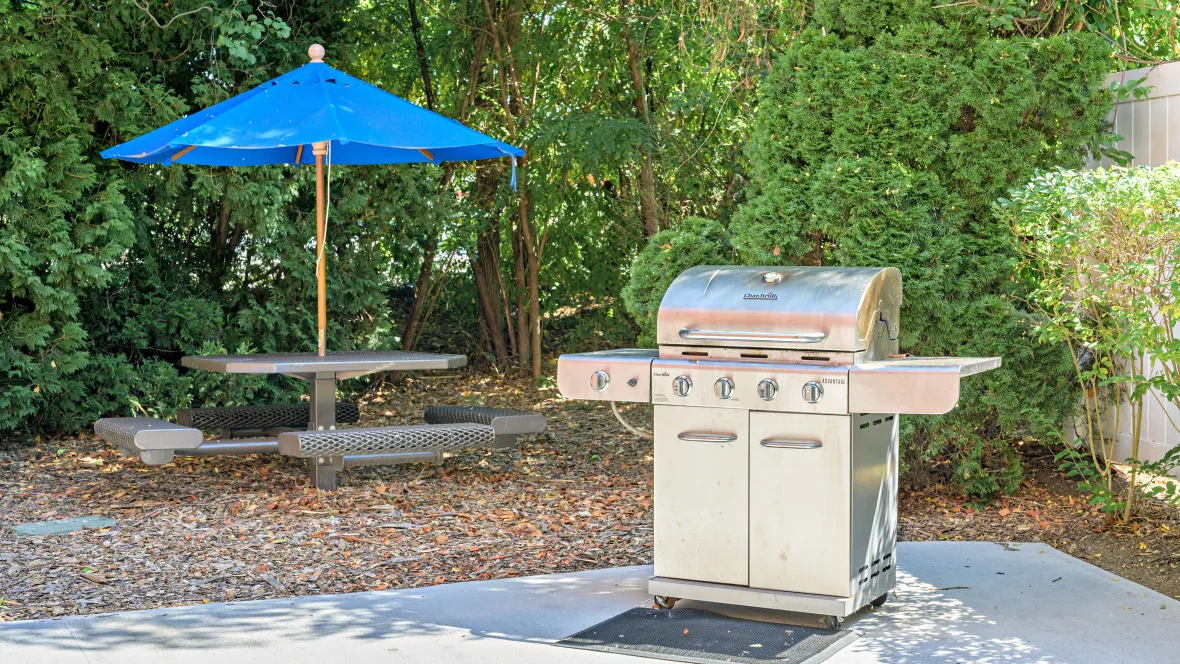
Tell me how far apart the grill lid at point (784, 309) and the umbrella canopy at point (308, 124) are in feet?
8.06

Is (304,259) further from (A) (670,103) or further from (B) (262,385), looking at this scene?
(A) (670,103)

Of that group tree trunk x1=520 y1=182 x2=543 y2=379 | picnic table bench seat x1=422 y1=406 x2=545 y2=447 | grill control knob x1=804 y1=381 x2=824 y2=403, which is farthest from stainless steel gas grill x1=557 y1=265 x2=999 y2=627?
tree trunk x1=520 y1=182 x2=543 y2=379

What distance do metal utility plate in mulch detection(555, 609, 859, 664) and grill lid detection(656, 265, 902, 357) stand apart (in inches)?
38.3

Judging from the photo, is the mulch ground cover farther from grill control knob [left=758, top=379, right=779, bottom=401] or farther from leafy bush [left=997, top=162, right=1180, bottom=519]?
grill control knob [left=758, top=379, right=779, bottom=401]

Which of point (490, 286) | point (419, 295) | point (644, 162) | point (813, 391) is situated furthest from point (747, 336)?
point (490, 286)

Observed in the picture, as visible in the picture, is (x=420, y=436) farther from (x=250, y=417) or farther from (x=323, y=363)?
(x=250, y=417)

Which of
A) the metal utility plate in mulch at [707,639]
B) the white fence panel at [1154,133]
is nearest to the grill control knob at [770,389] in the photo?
the metal utility plate in mulch at [707,639]

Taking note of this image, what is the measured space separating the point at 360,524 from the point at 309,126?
79.5 inches

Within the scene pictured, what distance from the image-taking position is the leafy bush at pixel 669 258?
21.1 feet

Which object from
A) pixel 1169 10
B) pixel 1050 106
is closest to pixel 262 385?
pixel 1050 106

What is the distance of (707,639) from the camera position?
4070 millimetres

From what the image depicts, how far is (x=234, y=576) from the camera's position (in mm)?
5031

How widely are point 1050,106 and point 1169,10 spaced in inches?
41.5

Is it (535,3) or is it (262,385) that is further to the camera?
(535,3)
